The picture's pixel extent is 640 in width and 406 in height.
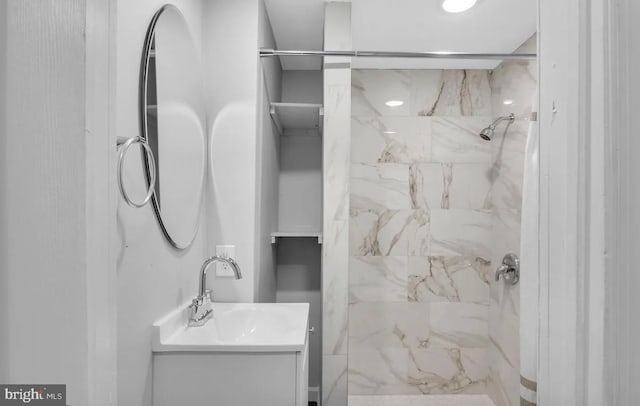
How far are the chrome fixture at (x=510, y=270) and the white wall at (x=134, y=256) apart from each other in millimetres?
1917

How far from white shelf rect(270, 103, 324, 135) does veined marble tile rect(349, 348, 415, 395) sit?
1616 mm

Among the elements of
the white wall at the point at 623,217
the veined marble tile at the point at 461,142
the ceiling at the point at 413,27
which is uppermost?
the ceiling at the point at 413,27

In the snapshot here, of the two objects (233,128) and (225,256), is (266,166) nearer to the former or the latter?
(233,128)

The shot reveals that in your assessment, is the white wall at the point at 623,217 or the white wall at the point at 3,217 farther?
the white wall at the point at 623,217

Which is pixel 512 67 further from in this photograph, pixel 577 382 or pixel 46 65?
pixel 46 65

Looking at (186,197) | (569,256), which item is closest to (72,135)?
(569,256)

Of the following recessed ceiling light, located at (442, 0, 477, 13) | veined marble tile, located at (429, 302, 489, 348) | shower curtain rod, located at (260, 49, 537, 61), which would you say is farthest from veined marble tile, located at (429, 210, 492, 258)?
recessed ceiling light, located at (442, 0, 477, 13)

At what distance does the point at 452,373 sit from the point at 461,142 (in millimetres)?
1648

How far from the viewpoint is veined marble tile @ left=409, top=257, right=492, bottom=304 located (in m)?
2.63

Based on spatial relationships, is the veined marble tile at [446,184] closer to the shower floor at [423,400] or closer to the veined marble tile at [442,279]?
the veined marble tile at [442,279]

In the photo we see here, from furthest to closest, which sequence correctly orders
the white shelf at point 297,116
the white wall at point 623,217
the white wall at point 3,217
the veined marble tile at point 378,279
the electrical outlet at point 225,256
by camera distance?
the veined marble tile at point 378,279, the white shelf at point 297,116, the electrical outlet at point 225,256, the white wall at point 623,217, the white wall at point 3,217

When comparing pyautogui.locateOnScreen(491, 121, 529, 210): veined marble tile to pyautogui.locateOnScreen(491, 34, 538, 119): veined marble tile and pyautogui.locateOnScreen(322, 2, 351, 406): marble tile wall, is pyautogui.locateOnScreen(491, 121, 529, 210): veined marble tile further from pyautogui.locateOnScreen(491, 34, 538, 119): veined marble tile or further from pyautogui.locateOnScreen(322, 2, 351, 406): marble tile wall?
pyautogui.locateOnScreen(322, 2, 351, 406): marble tile wall

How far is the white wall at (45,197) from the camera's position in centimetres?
30

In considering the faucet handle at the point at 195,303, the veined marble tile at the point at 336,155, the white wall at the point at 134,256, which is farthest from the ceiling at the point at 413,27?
the faucet handle at the point at 195,303
